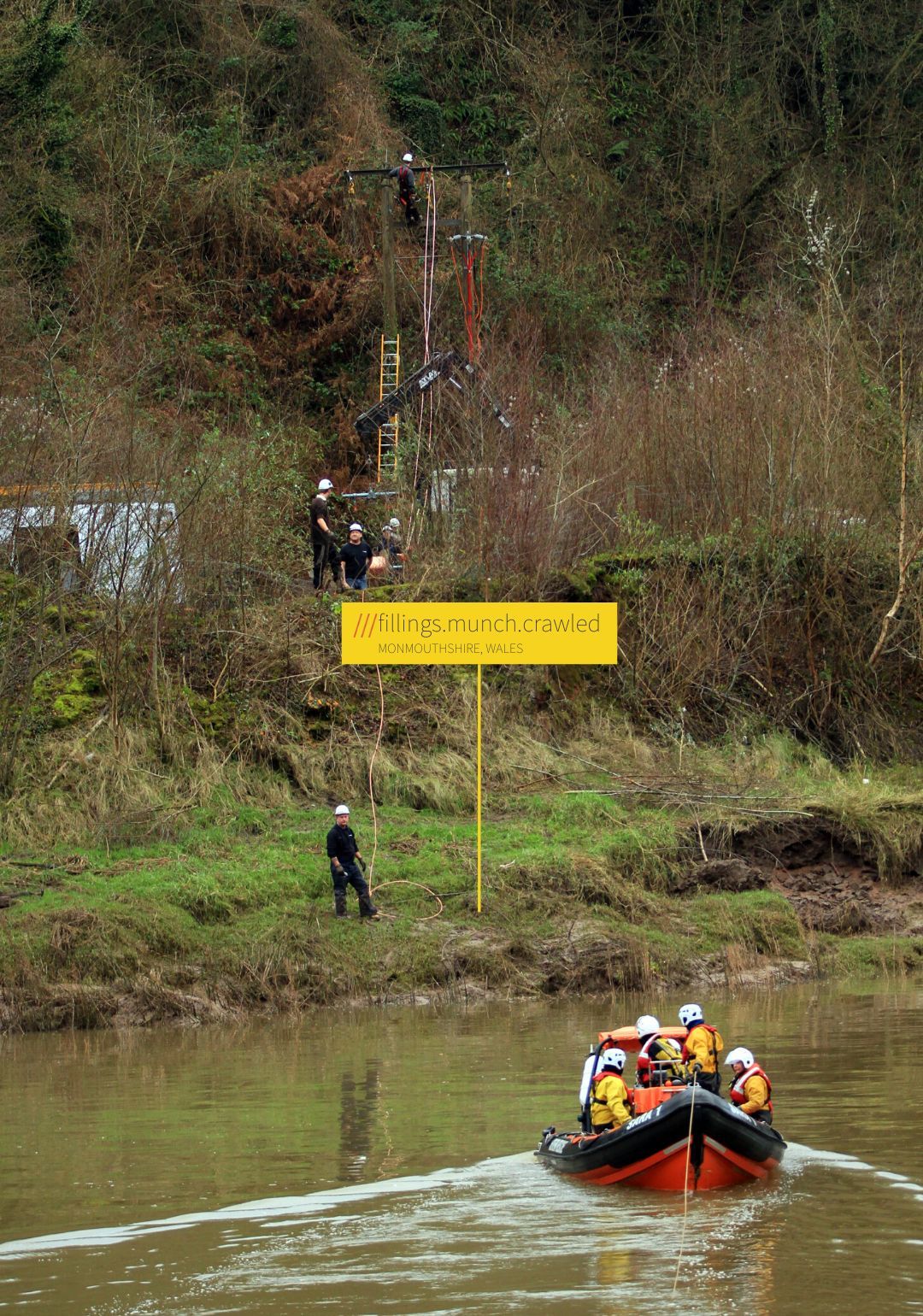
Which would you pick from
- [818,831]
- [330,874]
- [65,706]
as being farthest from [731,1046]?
[65,706]

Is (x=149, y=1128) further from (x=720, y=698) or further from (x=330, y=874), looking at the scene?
(x=720, y=698)

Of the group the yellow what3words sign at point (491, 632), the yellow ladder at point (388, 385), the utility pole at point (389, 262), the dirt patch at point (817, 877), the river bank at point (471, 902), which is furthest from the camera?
the utility pole at point (389, 262)

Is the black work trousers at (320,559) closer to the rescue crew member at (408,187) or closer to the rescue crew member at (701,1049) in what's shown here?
the rescue crew member at (408,187)

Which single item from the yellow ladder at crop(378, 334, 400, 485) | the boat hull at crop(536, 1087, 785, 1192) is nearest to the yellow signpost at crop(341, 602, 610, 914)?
the yellow ladder at crop(378, 334, 400, 485)

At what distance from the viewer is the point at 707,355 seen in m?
34.9

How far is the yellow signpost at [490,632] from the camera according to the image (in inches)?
982

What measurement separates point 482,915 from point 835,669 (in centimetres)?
1053

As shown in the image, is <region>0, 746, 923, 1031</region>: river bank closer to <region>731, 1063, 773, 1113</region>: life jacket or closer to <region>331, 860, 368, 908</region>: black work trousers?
<region>331, 860, 368, 908</region>: black work trousers

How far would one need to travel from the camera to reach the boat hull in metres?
12.7

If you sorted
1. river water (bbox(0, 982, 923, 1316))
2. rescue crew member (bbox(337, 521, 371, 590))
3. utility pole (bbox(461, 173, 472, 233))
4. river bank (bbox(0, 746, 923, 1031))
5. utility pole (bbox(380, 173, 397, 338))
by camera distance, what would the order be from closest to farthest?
river water (bbox(0, 982, 923, 1316)), river bank (bbox(0, 746, 923, 1031)), rescue crew member (bbox(337, 521, 371, 590)), utility pole (bbox(461, 173, 472, 233)), utility pole (bbox(380, 173, 397, 338))

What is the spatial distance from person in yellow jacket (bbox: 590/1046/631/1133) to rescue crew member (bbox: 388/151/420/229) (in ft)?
106

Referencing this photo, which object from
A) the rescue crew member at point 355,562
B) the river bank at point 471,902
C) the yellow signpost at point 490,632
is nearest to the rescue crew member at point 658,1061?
the river bank at point 471,902

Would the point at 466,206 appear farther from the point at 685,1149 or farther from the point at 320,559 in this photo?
the point at 685,1149

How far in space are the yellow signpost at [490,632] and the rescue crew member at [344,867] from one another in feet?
8.93
